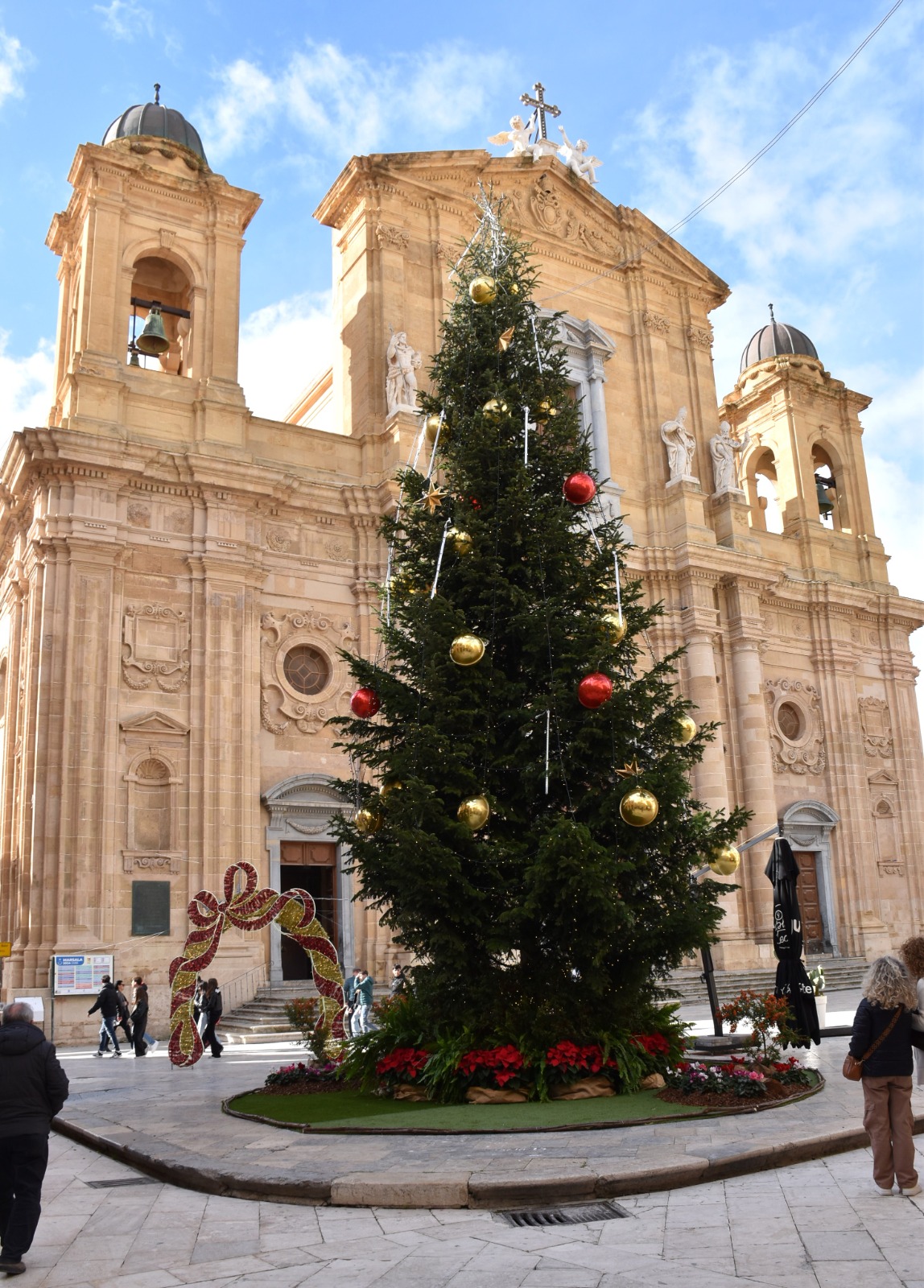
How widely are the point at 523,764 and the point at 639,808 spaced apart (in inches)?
66.2

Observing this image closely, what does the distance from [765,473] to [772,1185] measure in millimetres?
34181

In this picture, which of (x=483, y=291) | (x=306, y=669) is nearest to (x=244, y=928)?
(x=483, y=291)

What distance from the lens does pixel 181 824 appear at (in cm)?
2298

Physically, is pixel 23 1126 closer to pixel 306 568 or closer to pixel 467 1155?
pixel 467 1155

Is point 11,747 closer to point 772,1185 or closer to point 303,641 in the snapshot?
point 303,641

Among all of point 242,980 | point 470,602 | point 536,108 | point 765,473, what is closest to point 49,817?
point 242,980

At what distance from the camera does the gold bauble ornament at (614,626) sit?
13.1 metres

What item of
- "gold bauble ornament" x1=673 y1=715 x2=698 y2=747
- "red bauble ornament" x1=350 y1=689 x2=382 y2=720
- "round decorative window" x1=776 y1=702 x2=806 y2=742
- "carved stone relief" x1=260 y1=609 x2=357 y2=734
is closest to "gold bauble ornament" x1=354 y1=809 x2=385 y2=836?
"red bauble ornament" x1=350 y1=689 x2=382 y2=720

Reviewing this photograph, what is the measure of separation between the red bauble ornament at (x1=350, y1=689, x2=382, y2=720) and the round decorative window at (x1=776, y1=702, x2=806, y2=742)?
2251 cm

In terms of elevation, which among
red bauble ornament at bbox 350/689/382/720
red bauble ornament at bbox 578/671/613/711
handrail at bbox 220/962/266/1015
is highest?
red bauble ornament at bbox 350/689/382/720

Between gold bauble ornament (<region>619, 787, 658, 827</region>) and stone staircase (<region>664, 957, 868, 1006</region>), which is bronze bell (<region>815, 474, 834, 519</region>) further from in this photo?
gold bauble ornament (<region>619, 787, 658, 827</region>)

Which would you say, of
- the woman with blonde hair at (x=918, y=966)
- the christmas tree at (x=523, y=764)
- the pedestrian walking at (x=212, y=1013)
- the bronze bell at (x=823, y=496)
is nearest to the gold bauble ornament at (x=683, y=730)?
the christmas tree at (x=523, y=764)

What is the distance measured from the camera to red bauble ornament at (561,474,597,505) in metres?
13.4

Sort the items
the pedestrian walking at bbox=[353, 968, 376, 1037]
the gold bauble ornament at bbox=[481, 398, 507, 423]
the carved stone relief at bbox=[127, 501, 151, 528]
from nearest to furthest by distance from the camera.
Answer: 1. the gold bauble ornament at bbox=[481, 398, 507, 423]
2. the pedestrian walking at bbox=[353, 968, 376, 1037]
3. the carved stone relief at bbox=[127, 501, 151, 528]
